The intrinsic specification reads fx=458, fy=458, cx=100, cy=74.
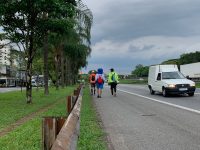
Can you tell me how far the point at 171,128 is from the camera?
37.6 feet

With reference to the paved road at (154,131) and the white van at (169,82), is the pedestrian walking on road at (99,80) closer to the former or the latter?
the white van at (169,82)

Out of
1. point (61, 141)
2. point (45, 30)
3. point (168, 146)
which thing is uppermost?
point (45, 30)

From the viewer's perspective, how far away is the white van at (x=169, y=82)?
1027 inches

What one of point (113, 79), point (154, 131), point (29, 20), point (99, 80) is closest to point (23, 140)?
point (154, 131)

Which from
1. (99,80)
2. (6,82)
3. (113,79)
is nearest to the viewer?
(99,80)

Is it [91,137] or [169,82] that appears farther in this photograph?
[169,82]

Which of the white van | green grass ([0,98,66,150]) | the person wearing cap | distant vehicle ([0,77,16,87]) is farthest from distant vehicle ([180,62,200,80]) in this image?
distant vehicle ([0,77,16,87])

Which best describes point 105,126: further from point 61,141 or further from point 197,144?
point 61,141

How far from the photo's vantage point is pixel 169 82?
26469mm

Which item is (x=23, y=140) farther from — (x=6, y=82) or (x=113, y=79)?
(x=6, y=82)

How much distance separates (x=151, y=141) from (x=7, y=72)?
338ft

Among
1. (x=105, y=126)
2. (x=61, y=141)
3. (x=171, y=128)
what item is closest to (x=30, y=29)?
(x=105, y=126)

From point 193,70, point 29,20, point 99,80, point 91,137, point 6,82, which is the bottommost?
point 91,137

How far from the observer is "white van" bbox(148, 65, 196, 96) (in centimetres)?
2609
